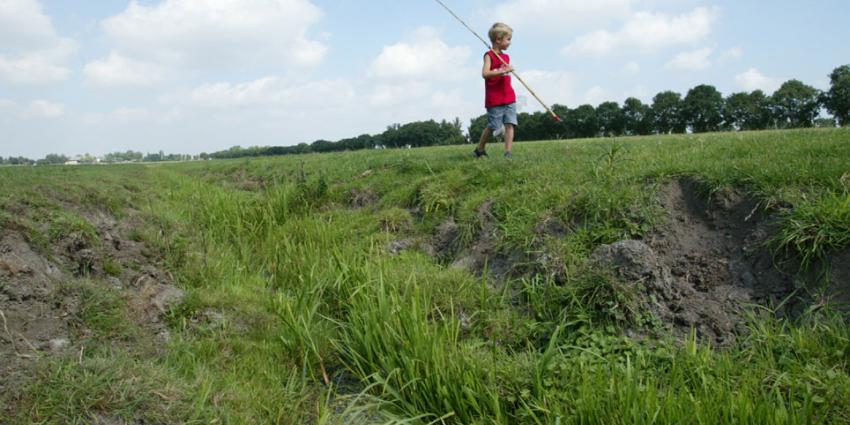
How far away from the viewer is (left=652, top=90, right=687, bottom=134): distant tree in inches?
1917

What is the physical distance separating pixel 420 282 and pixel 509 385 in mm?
1440

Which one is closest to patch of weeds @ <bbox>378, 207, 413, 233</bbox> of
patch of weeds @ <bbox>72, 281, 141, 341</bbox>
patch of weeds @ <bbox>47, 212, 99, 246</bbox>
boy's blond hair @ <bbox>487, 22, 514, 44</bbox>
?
patch of weeds @ <bbox>72, 281, 141, 341</bbox>

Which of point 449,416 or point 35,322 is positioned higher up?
A: point 35,322

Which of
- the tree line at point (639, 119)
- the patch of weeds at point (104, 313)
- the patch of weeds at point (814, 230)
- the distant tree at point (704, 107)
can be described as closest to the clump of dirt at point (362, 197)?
the patch of weeds at point (104, 313)

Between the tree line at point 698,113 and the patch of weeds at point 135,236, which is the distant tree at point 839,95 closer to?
the tree line at point 698,113

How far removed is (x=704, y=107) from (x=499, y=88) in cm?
4703

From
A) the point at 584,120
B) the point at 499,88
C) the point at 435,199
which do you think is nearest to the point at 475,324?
the point at 435,199

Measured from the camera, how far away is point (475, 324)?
3.74m

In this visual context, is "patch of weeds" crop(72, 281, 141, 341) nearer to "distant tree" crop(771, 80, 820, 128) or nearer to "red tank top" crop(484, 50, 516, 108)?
"red tank top" crop(484, 50, 516, 108)

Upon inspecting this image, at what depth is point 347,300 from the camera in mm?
4164

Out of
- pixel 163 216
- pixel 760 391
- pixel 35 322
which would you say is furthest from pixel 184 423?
pixel 163 216

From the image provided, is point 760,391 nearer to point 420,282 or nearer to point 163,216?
point 420,282

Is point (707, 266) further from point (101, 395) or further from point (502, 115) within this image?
point (502, 115)

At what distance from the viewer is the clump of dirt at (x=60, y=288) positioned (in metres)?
3.22
